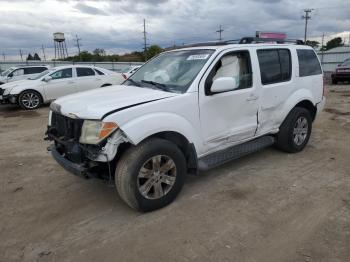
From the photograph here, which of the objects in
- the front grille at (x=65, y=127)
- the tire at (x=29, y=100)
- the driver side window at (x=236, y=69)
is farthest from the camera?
the tire at (x=29, y=100)

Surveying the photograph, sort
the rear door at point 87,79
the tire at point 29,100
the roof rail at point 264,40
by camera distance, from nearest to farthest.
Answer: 1. the roof rail at point 264,40
2. the tire at point 29,100
3. the rear door at point 87,79

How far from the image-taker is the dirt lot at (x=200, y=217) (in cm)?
293

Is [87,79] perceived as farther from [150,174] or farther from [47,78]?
[150,174]

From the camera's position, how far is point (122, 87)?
441 cm

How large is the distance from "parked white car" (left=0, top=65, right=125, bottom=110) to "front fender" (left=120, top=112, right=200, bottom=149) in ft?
31.9

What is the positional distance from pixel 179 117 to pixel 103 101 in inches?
34.6

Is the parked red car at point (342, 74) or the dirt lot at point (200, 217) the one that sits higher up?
the parked red car at point (342, 74)

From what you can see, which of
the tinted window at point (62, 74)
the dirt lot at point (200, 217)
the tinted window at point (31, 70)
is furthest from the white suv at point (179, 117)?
the tinted window at point (31, 70)

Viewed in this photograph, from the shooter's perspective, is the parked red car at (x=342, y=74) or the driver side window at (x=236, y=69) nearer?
the driver side window at (x=236, y=69)

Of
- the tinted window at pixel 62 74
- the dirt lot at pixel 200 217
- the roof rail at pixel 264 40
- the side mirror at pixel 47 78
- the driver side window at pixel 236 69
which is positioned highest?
the roof rail at pixel 264 40

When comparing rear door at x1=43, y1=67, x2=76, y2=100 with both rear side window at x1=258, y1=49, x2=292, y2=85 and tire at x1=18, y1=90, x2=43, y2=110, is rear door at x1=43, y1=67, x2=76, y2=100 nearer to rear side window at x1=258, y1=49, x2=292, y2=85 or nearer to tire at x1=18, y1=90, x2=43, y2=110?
tire at x1=18, y1=90, x2=43, y2=110

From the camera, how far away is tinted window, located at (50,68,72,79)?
1228cm

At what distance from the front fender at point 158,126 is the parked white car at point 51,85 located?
31.9ft

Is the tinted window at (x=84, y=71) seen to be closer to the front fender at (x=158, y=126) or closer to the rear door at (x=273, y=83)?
the rear door at (x=273, y=83)
